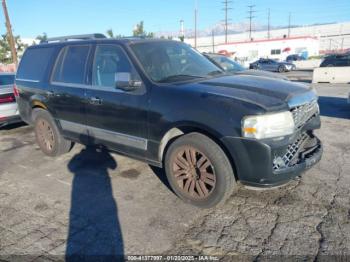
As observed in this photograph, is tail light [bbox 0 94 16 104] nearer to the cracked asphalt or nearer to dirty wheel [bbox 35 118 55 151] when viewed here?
dirty wheel [bbox 35 118 55 151]

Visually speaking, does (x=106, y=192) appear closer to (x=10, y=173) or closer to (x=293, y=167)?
(x=10, y=173)

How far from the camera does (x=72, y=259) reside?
9.27 feet

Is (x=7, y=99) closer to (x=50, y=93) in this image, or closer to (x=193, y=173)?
(x=50, y=93)

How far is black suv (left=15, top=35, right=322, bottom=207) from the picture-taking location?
10.3 ft

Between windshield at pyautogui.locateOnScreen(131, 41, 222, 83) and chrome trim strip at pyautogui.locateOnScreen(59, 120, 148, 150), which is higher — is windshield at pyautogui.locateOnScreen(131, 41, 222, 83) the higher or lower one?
the higher one

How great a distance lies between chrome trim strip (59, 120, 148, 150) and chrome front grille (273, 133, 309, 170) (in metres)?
1.63

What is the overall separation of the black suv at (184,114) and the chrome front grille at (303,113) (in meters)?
0.01

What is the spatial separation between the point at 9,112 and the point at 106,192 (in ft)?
14.7

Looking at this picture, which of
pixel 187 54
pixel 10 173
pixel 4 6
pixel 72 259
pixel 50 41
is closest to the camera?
pixel 72 259

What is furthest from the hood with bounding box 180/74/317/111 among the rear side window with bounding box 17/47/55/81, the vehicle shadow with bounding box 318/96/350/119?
the vehicle shadow with bounding box 318/96/350/119

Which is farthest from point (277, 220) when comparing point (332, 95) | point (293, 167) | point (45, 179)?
point (332, 95)

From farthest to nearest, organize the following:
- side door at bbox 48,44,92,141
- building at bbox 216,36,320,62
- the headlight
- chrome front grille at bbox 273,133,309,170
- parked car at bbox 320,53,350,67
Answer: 1. building at bbox 216,36,320,62
2. parked car at bbox 320,53,350,67
3. side door at bbox 48,44,92,141
4. chrome front grille at bbox 273,133,309,170
5. the headlight

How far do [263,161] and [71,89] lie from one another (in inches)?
124

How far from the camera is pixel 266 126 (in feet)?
10.1
